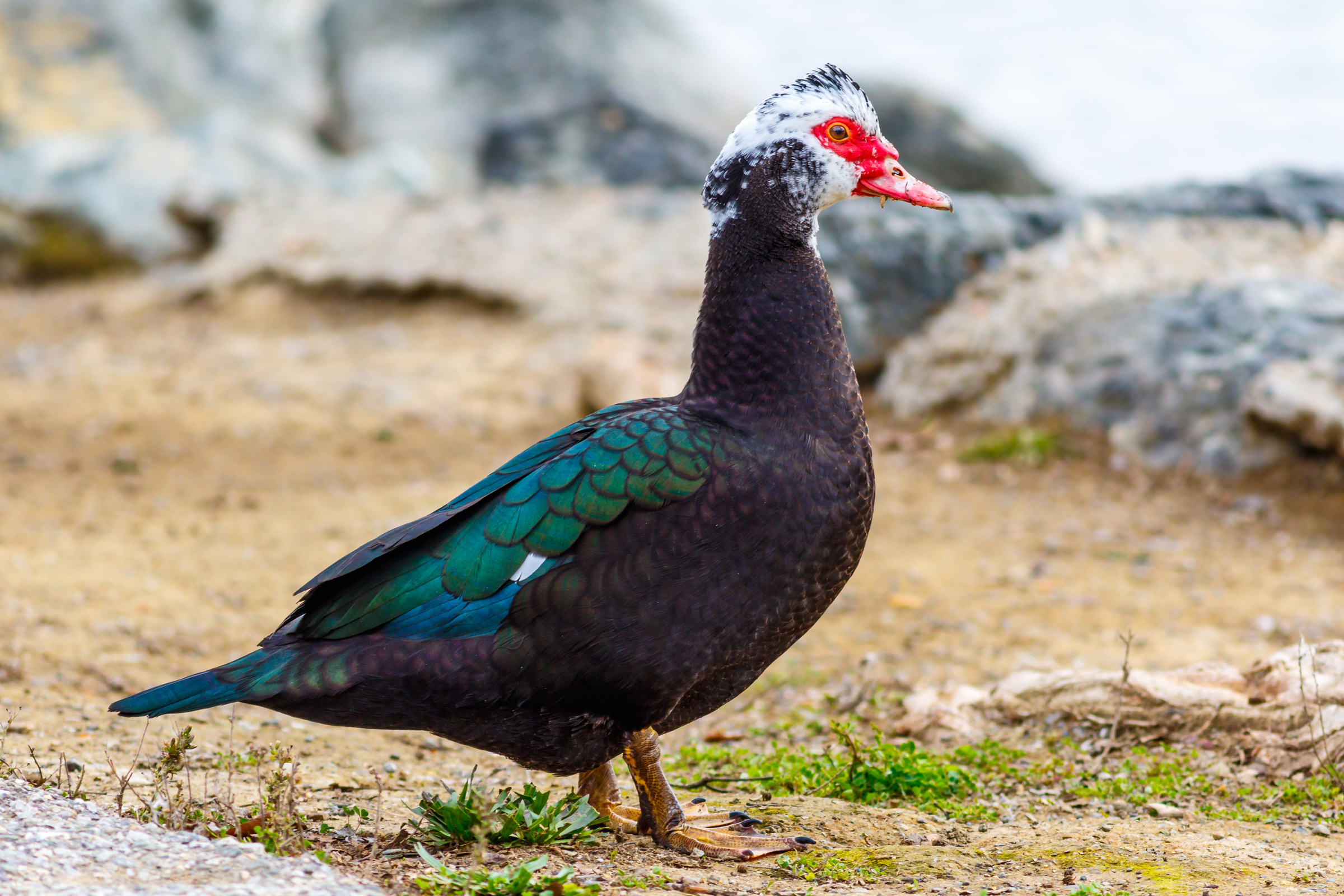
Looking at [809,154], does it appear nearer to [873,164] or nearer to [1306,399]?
[873,164]

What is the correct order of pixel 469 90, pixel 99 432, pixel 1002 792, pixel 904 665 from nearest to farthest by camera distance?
pixel 1002 792 < pixel 904 665 < pixel 99 432 < pixel 469 90

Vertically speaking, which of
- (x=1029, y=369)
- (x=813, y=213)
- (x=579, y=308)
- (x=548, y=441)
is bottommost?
(x=548, y=441)

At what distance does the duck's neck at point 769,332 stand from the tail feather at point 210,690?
1382 millimetres

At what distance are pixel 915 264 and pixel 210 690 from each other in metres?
7.28

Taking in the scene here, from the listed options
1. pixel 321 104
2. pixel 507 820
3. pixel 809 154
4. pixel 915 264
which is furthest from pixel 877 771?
pixel 321 104

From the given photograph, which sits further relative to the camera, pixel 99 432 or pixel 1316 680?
pixel 99 432

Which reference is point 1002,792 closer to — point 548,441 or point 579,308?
point 548,441

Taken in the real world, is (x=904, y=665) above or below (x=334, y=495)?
below

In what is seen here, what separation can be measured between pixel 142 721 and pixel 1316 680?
415 centimetres

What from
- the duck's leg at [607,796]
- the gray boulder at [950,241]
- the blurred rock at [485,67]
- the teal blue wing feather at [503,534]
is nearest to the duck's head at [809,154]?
the teal blue wing feather at [503,534]

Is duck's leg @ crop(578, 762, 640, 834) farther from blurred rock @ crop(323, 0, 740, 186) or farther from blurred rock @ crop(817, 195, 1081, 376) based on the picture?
blurred rock @ crop(323, 0, 740, 186)

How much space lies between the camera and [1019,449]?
861 cm

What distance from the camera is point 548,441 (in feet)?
12.2

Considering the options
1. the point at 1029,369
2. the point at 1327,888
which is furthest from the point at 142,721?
the point at 1029,369
